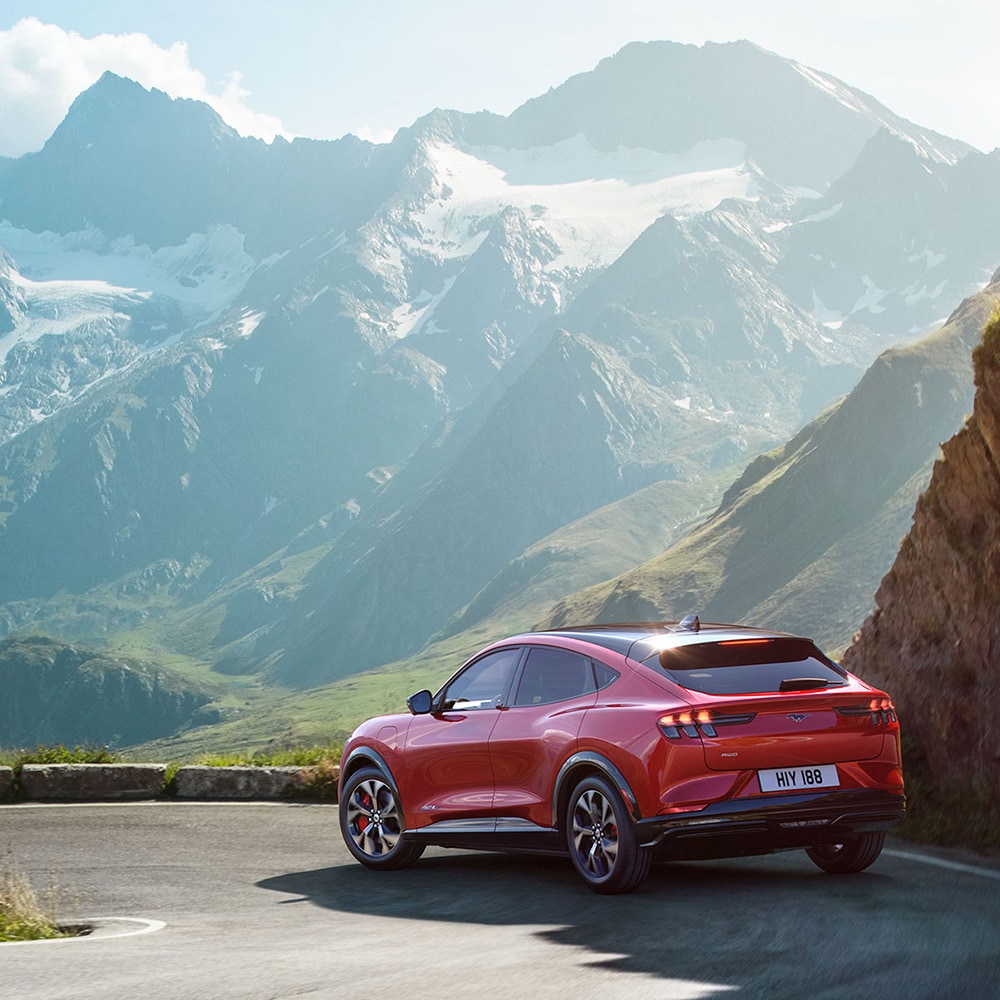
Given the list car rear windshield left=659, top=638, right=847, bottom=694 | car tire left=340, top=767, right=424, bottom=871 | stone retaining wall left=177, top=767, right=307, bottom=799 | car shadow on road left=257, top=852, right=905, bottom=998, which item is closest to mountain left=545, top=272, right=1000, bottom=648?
stone retaining wall left=177, top=767, right=307, bottom=799

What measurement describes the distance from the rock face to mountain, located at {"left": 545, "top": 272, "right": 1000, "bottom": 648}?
144136 millimetres

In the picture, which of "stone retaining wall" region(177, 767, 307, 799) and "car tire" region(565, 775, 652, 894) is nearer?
"car tire" region(565, 775, 652, 894)

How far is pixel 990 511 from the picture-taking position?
11.8m

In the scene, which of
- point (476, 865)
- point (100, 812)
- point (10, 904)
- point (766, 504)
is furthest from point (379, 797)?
point (766, 504)

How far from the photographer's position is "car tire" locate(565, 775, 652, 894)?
8.38 meters

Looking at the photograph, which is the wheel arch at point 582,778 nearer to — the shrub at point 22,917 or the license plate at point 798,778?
the license plate at point 798,778

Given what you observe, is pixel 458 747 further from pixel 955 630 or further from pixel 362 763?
pixel 955 630

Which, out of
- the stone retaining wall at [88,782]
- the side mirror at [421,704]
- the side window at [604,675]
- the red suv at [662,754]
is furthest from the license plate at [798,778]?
the stone retaining wall at [88,782]

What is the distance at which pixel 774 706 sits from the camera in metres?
8.40

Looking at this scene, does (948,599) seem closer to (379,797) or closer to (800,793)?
(800,793)

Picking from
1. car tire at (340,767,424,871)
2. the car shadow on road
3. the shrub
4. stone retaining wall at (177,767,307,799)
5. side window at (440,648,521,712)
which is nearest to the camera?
the car shadow on road

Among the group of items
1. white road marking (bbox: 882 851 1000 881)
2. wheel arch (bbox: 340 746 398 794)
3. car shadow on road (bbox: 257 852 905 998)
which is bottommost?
white road marking (bbox: 882 851 1000 881)

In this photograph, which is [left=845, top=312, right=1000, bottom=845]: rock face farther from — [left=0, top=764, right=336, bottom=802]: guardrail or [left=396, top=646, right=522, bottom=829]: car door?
[left=0, top=764, right=336, bottom=802]: guardrail

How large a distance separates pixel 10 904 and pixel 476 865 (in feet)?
12.0
